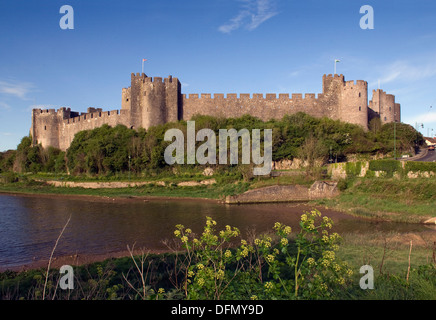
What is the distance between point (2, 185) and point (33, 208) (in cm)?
1797

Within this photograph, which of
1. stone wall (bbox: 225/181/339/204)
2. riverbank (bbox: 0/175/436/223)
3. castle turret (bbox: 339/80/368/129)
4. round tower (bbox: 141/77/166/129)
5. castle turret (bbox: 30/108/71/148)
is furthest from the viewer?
castle turret (bbox: 30/108/71/148)

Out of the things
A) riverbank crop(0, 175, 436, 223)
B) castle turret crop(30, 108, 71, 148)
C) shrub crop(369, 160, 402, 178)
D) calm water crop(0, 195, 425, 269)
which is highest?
castle turret crop(30, 108, 71, 148)

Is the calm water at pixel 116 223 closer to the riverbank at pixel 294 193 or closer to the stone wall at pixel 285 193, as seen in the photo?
the stone wall at pixel 285 193

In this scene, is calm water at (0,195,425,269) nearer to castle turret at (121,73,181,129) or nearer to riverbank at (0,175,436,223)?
riverbank at (0,175,436,223)

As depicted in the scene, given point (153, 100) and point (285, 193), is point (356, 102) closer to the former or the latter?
point (285, 193)

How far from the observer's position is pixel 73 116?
42.8 meters

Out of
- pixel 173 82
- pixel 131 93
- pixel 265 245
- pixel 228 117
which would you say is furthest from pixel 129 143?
pixel 265 245

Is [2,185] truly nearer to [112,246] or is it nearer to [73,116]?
[73,116]

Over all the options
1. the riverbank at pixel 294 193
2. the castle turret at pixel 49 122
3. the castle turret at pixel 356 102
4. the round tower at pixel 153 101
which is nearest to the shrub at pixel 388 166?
the riverbank at pixel 294 193

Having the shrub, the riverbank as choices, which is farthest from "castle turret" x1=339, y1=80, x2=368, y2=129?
the riverbank

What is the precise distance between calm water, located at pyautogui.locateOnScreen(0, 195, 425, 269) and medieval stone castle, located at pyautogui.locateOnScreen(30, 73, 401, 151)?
12.2m

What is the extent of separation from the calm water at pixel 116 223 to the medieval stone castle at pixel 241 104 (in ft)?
40.1

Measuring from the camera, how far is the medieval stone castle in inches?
1253
